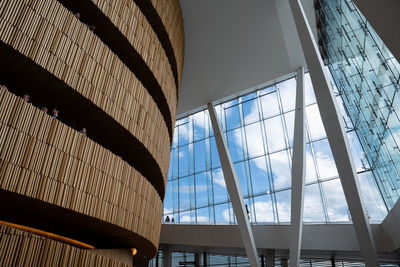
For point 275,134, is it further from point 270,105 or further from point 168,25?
point 168,25

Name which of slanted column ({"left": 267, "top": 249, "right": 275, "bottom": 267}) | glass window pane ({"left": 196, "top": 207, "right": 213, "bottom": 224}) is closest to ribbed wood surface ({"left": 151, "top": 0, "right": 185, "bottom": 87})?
slanted column ({"left": 267, "top": 249, "right": 275, "bottom": 267})

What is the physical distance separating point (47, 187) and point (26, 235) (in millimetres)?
963

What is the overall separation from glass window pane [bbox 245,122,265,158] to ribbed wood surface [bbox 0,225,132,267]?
59.1ft

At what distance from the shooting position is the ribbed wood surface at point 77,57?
7.08m

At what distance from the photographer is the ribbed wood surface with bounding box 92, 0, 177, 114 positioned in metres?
10.2

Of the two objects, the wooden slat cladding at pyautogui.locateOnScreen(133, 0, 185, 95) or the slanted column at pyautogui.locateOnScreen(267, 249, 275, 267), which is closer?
the wooden slat cladding at pyautogui.locateOnScreen(133, 0, 185, 95)

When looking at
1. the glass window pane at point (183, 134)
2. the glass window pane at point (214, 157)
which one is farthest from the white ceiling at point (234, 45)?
the glass window pane at point (183, 134)

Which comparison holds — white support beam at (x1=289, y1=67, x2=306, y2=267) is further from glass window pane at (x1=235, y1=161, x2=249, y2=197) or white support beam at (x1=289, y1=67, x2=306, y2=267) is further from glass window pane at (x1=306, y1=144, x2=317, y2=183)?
glass window pane at (x1=235, y1=161, x2=249, y2=197)

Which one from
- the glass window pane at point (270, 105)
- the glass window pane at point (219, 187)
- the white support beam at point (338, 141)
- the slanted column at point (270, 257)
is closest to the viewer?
the white support beam at point (338, 141)

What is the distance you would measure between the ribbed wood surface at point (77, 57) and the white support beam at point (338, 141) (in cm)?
739

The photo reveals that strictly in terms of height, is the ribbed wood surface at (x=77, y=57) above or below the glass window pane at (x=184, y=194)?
below

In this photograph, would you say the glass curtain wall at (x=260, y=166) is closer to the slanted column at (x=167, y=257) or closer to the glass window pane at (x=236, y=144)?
the glass window pane at (x=236, y=144)

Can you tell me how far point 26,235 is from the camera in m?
6.62

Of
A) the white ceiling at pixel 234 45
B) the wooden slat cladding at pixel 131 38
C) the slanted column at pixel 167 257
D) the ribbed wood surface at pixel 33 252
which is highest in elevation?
the white ceiling at pixel 234 45
